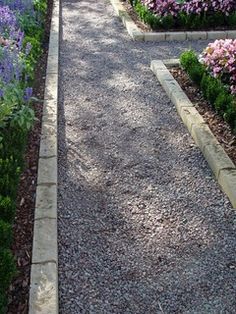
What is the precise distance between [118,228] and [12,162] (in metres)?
0.97

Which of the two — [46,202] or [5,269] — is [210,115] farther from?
[5,269]

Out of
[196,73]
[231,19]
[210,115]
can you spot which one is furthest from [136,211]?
[231,19]

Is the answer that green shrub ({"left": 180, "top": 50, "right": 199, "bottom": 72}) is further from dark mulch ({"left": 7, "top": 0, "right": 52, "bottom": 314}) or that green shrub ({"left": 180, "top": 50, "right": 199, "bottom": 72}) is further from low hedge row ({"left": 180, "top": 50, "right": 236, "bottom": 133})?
dark mulch ({"left": 7, "top": 0, "right": 52, "bottom": 314})

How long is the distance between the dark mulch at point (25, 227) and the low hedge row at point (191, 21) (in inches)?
150

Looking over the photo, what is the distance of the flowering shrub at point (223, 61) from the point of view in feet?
16.3

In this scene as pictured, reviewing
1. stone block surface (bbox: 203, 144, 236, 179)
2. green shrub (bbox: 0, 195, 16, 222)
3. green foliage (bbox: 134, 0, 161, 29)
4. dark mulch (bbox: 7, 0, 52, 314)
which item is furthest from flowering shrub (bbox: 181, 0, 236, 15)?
green shrub (bbox: 0, 195, 16, 222)

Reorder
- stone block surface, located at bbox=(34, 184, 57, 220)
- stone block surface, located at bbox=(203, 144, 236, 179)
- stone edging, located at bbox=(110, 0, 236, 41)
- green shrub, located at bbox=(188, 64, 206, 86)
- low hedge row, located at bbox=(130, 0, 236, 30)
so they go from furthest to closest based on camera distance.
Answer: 1. low hedge row, located at bbox=(130, 0, 236, 30)
2. stone edging, located at bbox=(110, 0, 236, 41)
3. green shrub, located at bbox=(188, 64, 206, 86)
4. stone block surface, located at bbox=(203, 144, 236, 179)
5. stone block surface, located at bbox=(34, 184, 57, 220)

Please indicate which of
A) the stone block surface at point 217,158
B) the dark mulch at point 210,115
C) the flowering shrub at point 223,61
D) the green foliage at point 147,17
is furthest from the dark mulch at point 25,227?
the green foliage at point 147,17

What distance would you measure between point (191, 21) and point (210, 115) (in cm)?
364

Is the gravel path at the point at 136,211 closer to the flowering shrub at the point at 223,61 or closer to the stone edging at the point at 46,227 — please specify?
the stone edging at the point at 46,227

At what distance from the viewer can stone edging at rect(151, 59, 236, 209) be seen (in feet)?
11.9

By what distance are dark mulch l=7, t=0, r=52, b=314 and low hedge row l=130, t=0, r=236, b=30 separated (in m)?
3.80

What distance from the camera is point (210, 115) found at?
4695 millimetres

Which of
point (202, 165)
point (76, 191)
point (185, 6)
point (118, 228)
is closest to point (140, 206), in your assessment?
point (118, 228)
